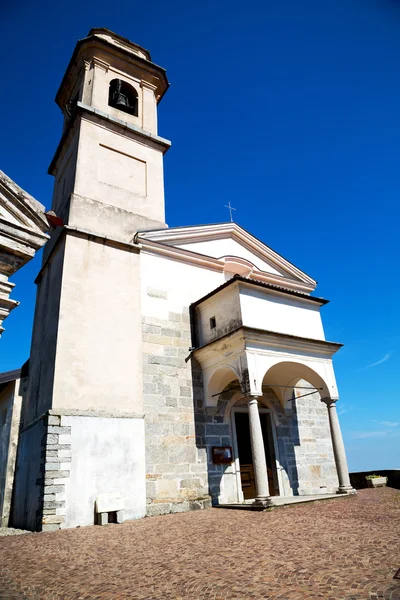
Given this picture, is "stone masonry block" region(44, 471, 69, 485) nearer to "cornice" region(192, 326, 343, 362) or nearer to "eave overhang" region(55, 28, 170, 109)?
"cornice" region(192, 326, 343, 362)

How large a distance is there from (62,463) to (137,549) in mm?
3685

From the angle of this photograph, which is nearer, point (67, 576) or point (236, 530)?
point (67, 576)

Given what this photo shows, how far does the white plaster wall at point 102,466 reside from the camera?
8.88 meters

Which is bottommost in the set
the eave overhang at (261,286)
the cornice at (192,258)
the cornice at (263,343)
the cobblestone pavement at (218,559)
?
the cobblestone pavement at (218,559)

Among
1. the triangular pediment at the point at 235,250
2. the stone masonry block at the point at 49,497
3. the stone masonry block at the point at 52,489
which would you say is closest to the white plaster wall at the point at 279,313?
the triangular pediment at the point at 235,250

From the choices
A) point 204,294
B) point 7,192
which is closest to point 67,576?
point 7,192

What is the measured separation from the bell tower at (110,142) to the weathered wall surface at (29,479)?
5895 millimetres

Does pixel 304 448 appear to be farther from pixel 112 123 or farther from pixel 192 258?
pixel 112 123

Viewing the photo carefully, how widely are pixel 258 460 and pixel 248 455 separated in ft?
8.94

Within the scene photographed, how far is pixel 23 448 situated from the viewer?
35.7ft

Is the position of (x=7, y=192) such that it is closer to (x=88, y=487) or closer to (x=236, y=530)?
(x=236, y=530)

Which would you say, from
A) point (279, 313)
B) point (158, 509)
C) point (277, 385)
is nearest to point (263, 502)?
point (158, 509)

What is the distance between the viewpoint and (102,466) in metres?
9.42

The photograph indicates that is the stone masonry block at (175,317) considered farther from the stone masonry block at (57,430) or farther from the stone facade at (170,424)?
the stone masonry block at (57,430)
